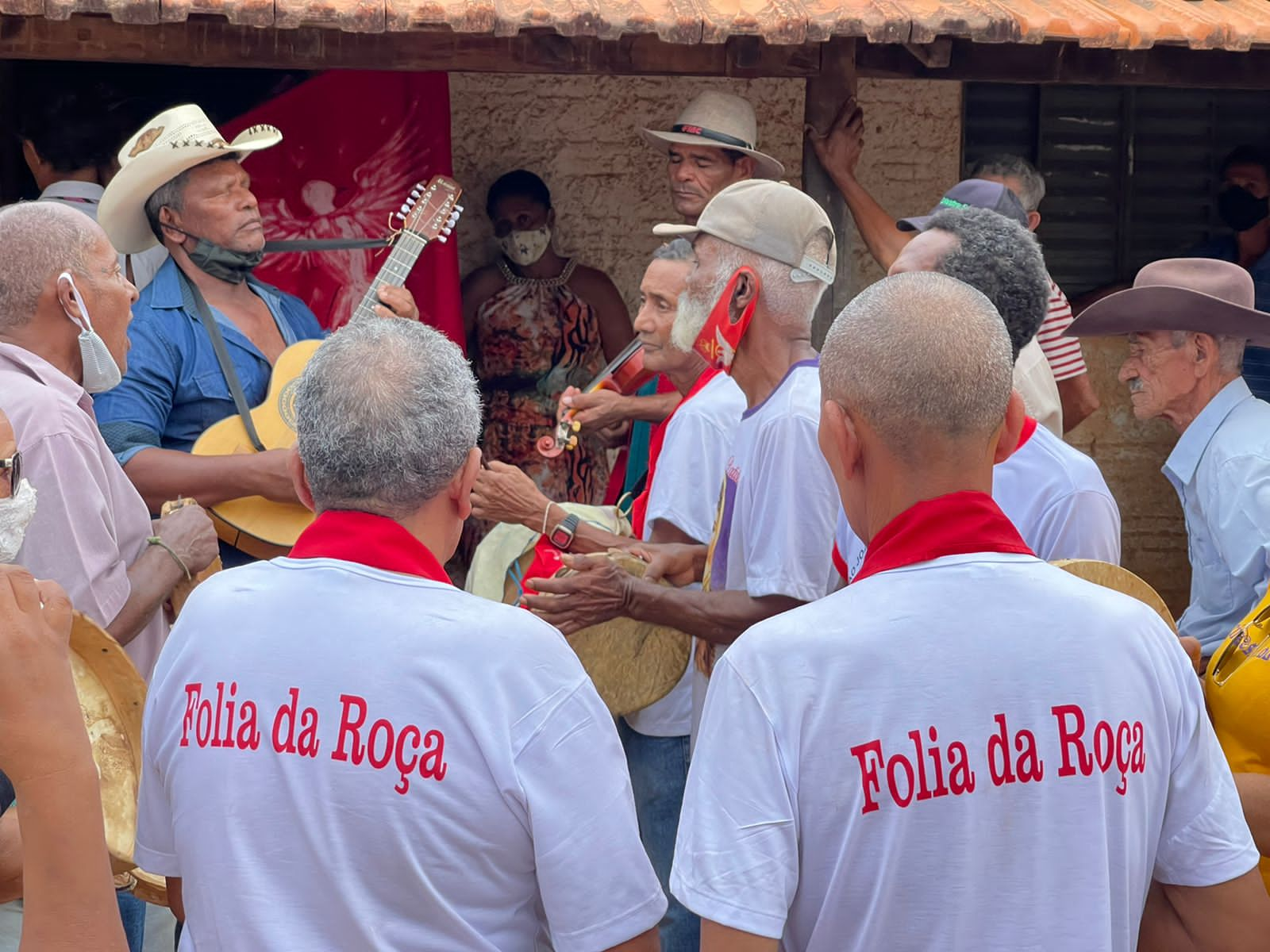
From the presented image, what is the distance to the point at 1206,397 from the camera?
3510mm

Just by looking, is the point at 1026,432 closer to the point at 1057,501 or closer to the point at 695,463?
the point at 1057,501

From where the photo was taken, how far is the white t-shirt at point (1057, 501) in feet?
9.27

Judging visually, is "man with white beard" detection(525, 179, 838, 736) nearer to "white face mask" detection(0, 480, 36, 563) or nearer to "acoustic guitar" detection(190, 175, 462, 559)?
"acoustic guitar" detection(190, 175, 462, 559)

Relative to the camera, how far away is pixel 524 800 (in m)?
1.88

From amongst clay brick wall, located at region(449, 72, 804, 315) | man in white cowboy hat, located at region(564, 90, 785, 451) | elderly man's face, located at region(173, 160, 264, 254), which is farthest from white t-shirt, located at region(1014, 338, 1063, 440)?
clay brick wall, located at region(449, 72, 804, 315)

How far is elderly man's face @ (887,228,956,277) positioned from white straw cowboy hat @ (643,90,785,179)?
7.49 ft

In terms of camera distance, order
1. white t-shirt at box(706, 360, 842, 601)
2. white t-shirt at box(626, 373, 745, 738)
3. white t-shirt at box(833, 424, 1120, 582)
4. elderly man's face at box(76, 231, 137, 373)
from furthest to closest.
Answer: white t-shirt at box(626, 373, 745, 738), elderly man's face at box(76, 231, 137, 373), white t-shirt at box(706, 360, 842, 601), white t-shirt at box(833, 424, 1120, 582)

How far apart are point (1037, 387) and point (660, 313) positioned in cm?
107

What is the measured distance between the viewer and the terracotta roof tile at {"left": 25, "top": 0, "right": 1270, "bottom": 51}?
449cm

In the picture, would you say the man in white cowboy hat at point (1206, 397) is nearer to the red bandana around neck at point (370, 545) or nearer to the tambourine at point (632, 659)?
the tambourine at point (632, 659)

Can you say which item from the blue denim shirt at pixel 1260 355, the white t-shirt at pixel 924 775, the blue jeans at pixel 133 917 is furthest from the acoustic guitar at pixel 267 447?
the blue denim shirt at pixel 1260 355

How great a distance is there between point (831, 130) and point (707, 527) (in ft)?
6.68

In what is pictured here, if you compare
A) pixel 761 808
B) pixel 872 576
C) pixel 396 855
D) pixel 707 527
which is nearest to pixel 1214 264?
pixel 707 527

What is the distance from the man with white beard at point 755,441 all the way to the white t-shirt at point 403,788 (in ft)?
3.80
